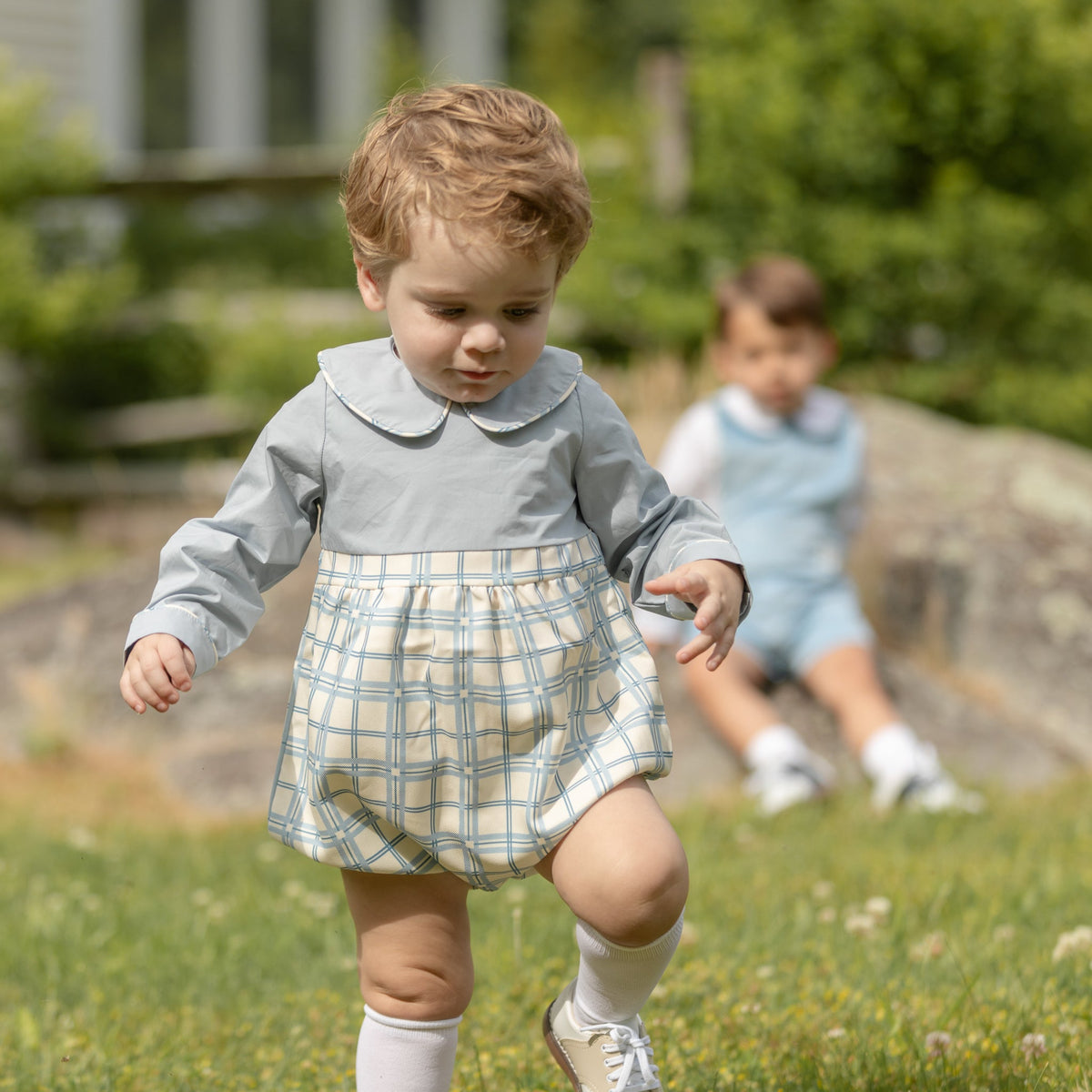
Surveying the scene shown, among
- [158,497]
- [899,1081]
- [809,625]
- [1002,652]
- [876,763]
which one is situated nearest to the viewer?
[899,1081]

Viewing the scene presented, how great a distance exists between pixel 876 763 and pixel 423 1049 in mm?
3016

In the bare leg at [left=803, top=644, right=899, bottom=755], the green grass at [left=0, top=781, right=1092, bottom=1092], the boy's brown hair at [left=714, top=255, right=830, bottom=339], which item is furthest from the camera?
the boy's brown hair at [left=714, top=255, right=830, bottom=339]

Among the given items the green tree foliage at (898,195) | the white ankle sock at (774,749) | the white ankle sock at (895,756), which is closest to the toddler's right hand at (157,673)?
the white ankle sock at (774,749)

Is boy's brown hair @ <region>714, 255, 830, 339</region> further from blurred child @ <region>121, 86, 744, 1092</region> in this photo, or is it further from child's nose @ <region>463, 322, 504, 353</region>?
child's nose @ <region>463, 322, 504, 353</region>

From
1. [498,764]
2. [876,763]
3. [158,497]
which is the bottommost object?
[158,497]

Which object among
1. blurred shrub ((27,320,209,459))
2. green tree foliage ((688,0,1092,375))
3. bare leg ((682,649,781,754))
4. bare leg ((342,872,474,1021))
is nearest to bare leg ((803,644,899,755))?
bare leg ((682,649,781,754))

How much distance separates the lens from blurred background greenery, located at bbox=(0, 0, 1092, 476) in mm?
8266

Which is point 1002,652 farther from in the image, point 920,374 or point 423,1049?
point 423,1049

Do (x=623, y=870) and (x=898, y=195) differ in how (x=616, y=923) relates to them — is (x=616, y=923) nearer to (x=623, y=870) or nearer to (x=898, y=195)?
(x=623, y=870)

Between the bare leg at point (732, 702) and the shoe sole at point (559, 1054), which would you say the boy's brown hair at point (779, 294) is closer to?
the bare leg at point (732, 702)

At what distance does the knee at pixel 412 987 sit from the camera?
227 cm

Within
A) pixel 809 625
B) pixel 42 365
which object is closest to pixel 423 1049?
pixel 809 625

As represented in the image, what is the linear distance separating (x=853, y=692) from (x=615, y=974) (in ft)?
10.6

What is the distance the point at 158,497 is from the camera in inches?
386
